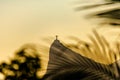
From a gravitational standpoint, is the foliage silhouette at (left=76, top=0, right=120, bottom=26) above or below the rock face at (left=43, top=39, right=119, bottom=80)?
above

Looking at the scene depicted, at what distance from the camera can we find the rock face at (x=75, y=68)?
7.29 ft

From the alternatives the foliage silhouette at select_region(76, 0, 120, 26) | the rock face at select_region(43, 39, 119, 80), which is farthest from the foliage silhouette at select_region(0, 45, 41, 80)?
the foliage silhouette at select_region(76, 0, 120, 26)

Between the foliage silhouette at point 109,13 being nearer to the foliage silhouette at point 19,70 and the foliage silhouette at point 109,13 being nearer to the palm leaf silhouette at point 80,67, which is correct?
the palm leaf silhouette at point 80,67

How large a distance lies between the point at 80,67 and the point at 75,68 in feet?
0.14

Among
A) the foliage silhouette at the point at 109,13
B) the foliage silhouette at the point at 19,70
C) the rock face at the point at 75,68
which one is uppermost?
the foliage silhouette at the point at 109,13

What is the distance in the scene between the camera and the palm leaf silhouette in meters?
2.19

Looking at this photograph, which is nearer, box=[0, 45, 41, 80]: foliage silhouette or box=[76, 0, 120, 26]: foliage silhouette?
box=[76, 0, 120, 26]: foliage silhouette

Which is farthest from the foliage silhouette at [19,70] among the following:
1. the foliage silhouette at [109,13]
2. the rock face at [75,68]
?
the foliage silhouette at [109,13]

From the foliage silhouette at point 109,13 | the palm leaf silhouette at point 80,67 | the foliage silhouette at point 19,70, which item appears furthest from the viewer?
the foliage silhouette at point 19,70

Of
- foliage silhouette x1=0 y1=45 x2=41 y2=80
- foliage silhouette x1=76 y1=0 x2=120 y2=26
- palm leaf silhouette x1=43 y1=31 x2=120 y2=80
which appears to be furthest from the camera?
foliage silhouette x1=0 y1=45 x2=41 y2=80

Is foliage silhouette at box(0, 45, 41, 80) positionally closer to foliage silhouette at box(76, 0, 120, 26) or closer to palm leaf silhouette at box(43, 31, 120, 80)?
palm leaf silhouette at box(43, 31, 120, 80)

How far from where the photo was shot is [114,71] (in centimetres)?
224

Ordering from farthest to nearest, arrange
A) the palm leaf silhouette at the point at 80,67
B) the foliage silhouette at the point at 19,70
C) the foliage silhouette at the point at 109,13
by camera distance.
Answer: the foliage silhouette at the point at 19,70 < the palm leaf silhouette at the point at 80,67 < the foliage silhouette at the point at 109,13

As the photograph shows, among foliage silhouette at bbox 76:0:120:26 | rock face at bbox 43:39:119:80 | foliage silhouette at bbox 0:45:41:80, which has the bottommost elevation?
foliage silhouette at bbox 0:45:41:80
